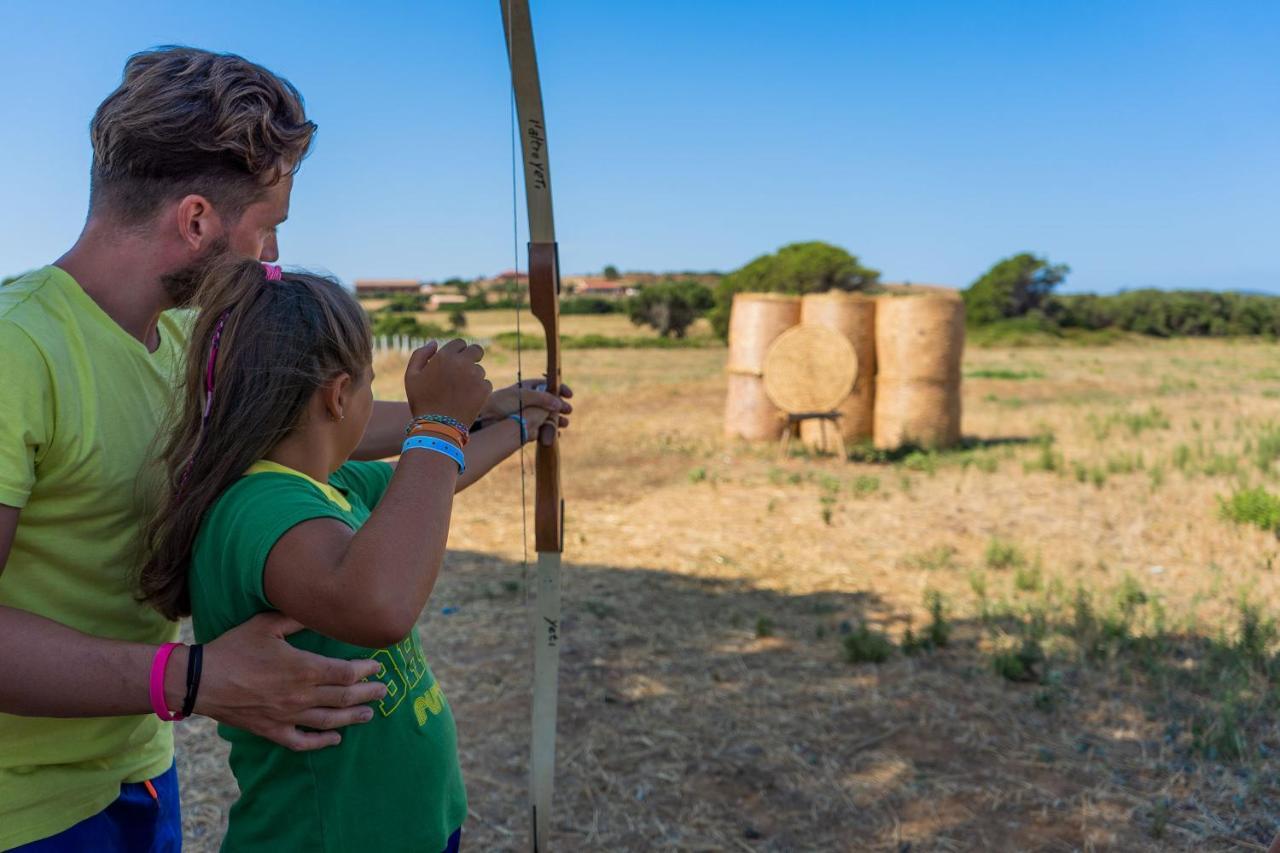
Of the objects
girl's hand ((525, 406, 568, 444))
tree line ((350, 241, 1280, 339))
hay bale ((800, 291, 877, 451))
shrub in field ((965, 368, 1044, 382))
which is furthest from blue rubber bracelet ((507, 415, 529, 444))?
tree line ((350, 241, 1280, 339))

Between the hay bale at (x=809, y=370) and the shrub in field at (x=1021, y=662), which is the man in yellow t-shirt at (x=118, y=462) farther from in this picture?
the hay bale at (x=809, y=370)

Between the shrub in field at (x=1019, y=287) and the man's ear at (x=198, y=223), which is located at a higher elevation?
the shrub in field at (x=1019, y=287)

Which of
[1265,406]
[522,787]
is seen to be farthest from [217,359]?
[1265,406]

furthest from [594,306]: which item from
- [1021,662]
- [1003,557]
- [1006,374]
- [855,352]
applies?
[1021,662]

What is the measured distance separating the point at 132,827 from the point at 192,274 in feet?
2.43

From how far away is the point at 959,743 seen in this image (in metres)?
3.16

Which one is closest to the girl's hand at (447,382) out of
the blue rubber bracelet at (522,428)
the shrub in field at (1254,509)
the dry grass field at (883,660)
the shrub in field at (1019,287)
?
the blue rubber bracelet at (522,428)

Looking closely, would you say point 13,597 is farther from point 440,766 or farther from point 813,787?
point 813,787

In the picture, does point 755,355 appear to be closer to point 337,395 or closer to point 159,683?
point 337,395

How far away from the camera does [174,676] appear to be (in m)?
1.06

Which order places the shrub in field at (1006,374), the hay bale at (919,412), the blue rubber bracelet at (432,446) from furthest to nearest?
the shrub in field at (1006,374), the hay bale at (919,412), the blue rubber bracelet at (432,446)

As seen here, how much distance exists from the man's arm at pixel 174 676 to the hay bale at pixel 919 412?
26.7 feet

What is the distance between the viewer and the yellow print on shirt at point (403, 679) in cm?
126

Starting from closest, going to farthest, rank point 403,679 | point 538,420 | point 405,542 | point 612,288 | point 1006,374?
point 405,542 < point 403,679 < point 538,420 < point 1006,374 < point 612,288
